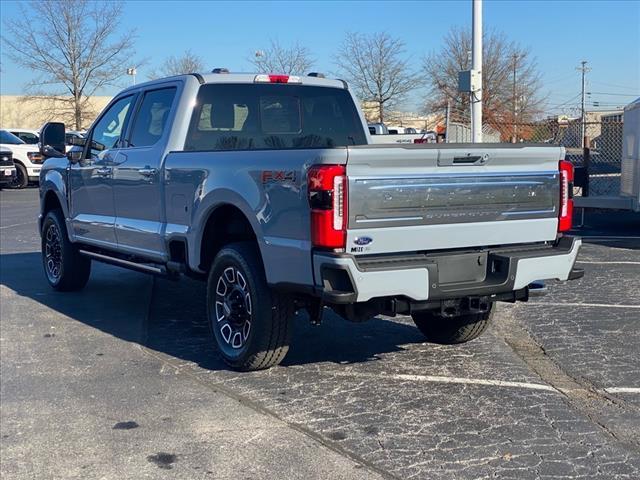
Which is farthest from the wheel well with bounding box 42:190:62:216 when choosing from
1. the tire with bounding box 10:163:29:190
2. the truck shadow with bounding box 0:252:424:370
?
the tire with bounding box 10:163:29:190

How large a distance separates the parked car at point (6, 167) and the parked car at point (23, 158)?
749 millimetres

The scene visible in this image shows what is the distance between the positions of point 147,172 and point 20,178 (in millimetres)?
21168

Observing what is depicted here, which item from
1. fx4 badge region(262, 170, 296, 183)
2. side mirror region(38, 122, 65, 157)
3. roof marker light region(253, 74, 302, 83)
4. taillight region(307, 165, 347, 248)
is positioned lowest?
taillight region(307, 165, 347, 248)

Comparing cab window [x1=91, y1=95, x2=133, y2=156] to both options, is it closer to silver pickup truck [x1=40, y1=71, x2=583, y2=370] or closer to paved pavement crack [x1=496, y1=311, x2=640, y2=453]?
silver pickup truck [x1=40, y1=71, x2=583, y2=370]

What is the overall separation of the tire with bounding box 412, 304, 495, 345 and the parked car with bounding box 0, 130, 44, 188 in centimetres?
2149

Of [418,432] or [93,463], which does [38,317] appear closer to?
[93,463]

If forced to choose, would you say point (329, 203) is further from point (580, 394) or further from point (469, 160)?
point (580, 394)

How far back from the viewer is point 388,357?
608cm

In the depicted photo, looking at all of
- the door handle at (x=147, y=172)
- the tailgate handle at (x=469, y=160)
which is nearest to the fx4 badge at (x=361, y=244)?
the tailgate handle at (x=469, y=160)

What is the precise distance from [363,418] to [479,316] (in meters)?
1.87

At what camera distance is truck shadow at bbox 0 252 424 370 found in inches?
246

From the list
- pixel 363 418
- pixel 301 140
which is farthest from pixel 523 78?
pixel 363 418

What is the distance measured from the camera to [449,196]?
4.96 metres

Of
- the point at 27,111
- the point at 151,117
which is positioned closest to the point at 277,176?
the point at 151,117
